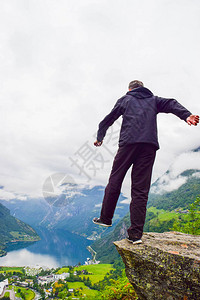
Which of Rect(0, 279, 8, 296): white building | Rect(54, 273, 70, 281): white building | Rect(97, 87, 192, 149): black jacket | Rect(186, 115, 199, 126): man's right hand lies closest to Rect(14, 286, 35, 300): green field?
Rect(0, 279, 8, 296): white building

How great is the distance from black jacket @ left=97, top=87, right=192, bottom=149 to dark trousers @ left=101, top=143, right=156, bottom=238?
157 millimetres

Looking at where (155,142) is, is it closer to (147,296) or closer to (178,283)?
(178,283)

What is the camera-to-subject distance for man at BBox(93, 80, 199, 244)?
11.0 ft

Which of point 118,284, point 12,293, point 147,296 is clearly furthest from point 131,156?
point 12,293

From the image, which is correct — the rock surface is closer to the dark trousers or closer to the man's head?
the dark trousers

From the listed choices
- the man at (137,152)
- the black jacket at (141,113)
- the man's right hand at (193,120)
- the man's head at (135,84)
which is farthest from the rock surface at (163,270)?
the man's head at (135,84)

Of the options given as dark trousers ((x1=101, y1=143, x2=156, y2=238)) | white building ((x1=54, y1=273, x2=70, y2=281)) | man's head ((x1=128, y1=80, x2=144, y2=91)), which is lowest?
white building ((x1=54, y1=273, x2=70, y2=281))

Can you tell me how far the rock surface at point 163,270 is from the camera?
2.70 metres

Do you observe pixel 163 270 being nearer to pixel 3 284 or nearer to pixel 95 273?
pixel 3 284

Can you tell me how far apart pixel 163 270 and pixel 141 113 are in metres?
2.73

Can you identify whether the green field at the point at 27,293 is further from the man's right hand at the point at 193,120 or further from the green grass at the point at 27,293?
the man's right hand at the point at 193,120

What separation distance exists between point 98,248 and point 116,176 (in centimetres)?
21744

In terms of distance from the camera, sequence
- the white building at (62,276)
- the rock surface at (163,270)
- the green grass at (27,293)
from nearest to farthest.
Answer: the rock surface at (163,270) → the green grass at (27,293) → the white building at (62,276)

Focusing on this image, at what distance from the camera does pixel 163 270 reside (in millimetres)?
2848
